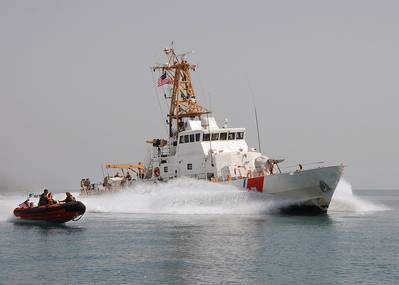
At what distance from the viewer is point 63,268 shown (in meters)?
24.7

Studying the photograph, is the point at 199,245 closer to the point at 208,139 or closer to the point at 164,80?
the point at 208,139

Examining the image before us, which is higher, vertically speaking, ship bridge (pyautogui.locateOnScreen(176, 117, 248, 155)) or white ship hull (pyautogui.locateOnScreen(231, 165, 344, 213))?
ship bridge (pyautogui.locateOnScreen(176, 117, 248, 155))

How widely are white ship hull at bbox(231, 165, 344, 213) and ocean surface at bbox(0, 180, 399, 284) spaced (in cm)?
82

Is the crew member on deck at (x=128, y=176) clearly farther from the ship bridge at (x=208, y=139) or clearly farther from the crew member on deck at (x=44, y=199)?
the crew member on deck at (x=44, y=199)

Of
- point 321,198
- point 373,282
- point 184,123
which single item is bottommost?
point 373,282

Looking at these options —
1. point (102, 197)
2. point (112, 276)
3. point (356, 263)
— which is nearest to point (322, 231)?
point (356, 263)

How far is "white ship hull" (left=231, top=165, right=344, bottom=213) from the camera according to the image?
4047 cm

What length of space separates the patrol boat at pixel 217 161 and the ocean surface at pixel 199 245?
3.69 ft

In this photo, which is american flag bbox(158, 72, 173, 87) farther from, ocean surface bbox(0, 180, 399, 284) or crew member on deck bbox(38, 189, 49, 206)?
crew member on deck bbox(38, 189, 49, 206)

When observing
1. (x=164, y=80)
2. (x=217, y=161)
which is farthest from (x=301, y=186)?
(x=164, y=80)

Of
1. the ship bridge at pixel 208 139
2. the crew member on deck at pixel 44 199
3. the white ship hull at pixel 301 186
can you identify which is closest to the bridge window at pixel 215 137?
the ship bridge at pixel 208 139

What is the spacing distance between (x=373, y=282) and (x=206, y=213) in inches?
936

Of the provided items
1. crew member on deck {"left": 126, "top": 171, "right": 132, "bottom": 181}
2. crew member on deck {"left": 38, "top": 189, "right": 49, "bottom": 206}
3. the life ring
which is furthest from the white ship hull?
crew member on deck {"left": 126, "top": 171, "right": 132, "bottom": 181}

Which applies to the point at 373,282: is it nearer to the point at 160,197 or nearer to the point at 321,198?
the point at 321,198
